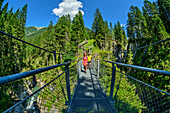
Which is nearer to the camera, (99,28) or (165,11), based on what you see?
(165,11)

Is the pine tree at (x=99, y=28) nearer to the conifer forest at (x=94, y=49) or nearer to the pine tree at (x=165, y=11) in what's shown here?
the conifer forest at (x=94, y=49)

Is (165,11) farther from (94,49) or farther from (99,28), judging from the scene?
(99,28)

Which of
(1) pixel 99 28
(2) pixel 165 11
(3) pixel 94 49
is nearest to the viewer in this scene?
(2) pixel 165 11

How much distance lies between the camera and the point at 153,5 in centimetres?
2577

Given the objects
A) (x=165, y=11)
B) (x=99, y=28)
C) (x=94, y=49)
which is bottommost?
(x=94, y=49)

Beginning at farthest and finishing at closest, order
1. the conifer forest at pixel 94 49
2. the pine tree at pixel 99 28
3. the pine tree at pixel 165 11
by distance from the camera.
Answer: the pine tree at pixel 99 28 → the pine tree at pixel 165 11 → the conifer forest at pixel 94 49

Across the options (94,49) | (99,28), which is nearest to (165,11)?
(94,49)

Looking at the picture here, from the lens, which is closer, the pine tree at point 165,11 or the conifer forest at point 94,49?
the conifer forest at point 94,49

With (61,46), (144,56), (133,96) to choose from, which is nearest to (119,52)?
(144,56)

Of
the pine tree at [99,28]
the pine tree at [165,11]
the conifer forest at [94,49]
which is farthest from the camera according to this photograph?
the pine tree at [99,28]

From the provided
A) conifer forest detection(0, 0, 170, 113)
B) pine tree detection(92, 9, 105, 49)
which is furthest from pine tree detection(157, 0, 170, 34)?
pine tree detection(92, 9, 105, 49)

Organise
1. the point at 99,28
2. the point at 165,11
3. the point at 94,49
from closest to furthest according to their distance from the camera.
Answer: the point at 165,11 < the point at 94,49 < the point at 99,28

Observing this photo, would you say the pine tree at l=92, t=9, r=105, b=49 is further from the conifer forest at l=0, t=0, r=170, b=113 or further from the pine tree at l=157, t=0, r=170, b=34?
the pine tree at l=157, t=0, r=170, b=34

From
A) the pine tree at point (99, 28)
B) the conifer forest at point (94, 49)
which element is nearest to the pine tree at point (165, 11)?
the conifer forest at point (94, 49)
